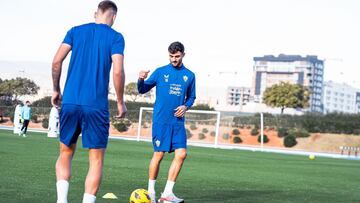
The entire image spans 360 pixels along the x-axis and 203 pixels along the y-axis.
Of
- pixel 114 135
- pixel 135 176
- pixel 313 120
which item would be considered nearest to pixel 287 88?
pixel 313 120

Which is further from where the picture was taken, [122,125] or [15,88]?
[15,88]

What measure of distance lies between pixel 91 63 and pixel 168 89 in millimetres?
3022

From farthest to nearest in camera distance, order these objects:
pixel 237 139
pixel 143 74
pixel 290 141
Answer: pixel 290 141 < pixel 237 139 < pixel 143 74

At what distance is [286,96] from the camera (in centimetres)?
10544

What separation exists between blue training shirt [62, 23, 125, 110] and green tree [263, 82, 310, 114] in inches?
3881

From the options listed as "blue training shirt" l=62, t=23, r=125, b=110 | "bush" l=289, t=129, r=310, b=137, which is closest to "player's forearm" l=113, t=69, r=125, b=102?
"blue training shirt" l=62, t=23, r=125, b=110

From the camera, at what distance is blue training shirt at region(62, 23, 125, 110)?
658 centimetres

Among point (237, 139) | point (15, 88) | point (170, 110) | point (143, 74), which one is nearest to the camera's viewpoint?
point (143, 74)

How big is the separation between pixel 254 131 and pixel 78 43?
52998 millimetres

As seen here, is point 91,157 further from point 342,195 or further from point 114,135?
point 114,135

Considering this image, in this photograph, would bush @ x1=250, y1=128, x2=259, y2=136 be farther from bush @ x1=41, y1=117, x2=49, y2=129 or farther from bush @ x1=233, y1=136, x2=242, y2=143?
bush @ x1=41, y1=117, x2=49, y2=129

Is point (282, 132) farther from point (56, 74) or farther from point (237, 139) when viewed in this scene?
point (56, 74)

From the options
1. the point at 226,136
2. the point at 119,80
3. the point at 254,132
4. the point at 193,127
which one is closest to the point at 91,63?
the point at 119,80

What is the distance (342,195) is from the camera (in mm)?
12117
